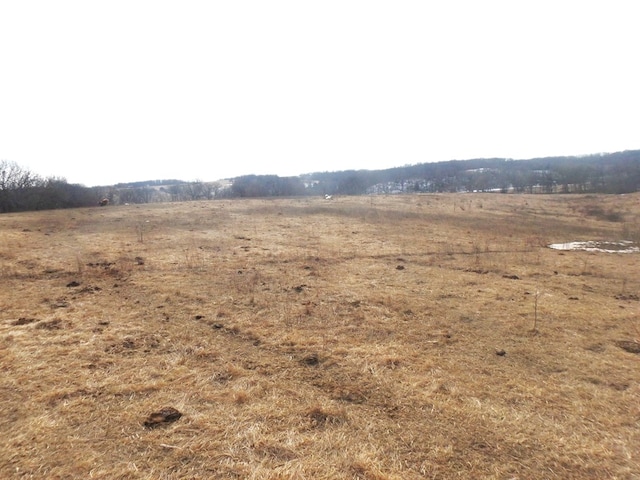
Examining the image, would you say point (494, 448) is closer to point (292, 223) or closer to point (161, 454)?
point (161, 454)

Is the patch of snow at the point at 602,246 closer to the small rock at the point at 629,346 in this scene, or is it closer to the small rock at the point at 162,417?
the small rock at the point at 629,346

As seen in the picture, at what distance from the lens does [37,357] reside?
5727mm

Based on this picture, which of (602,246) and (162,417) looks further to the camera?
(602,246)

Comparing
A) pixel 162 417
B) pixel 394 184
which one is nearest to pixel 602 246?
pixel 162 417

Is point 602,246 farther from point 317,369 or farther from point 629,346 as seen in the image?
point 317,369

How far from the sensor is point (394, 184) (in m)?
128

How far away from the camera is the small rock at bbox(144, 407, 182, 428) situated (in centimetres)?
421

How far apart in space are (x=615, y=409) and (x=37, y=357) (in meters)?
8.91

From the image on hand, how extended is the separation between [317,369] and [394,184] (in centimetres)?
12773

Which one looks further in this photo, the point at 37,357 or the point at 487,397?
the point at 37,357

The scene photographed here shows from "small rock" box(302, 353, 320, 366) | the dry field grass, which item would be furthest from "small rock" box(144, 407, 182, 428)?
"small rock" box(302, 353, 320, 366)

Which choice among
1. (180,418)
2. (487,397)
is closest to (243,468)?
(180,418)

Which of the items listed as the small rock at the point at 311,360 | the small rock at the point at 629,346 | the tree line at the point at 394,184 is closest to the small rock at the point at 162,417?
the small rock at the point at 311,360

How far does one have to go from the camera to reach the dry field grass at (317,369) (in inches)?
147
